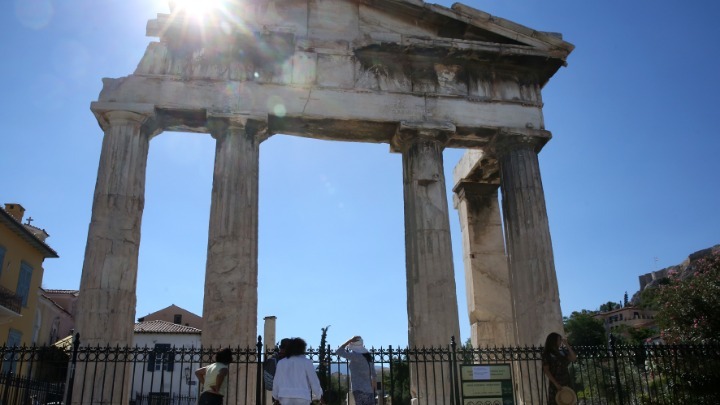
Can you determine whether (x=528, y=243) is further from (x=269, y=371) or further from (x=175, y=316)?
(x=175, y=316)

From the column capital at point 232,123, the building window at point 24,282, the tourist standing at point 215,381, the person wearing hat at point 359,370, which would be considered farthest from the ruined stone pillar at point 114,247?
the building window at point 24,282

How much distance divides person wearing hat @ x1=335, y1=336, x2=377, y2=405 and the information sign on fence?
2154 mm

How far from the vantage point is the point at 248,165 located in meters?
13.9

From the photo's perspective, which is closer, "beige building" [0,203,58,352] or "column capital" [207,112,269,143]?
"column capital" [207,112,269,143]

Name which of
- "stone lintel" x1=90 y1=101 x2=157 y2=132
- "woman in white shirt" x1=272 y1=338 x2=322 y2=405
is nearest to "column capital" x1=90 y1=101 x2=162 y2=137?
"stone lintel" x1=90 y1=101 x2=157 y2=132

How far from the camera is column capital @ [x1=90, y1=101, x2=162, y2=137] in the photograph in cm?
1375

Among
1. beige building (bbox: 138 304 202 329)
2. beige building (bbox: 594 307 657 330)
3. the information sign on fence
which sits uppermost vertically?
beige building (bbox: 594 307 657 330)

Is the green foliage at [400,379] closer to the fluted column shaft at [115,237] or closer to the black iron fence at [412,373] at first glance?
the black iron fence at [412,373]

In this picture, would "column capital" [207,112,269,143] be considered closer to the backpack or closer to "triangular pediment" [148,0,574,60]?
"triangular pediment" [148,0,574,60]

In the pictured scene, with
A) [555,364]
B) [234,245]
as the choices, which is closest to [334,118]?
[234,245]

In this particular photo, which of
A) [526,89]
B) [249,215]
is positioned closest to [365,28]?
[526,89]

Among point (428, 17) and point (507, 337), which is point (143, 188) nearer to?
point (428, 17)

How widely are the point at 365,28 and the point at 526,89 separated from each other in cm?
456

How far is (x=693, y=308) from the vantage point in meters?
17.8
